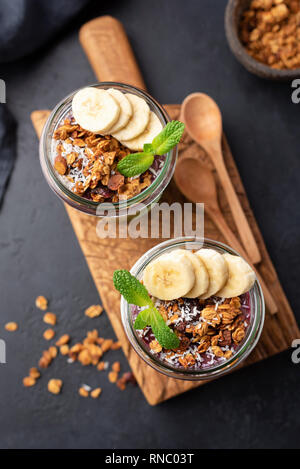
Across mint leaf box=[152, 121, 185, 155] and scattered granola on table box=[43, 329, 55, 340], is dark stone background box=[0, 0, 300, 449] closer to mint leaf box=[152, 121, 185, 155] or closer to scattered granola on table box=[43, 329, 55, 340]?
scattered granola on table box=[43, 329, 55, 340]

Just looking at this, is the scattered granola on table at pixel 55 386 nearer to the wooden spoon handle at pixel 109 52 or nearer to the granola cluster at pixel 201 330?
the granola cluster at pixel 201 330

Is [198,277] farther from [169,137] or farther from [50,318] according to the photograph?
[50,318]

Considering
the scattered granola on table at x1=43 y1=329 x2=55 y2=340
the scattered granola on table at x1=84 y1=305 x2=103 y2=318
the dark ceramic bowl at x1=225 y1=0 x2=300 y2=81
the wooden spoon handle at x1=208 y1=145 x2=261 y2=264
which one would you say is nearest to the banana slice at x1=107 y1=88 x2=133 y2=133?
the wooden spoon handle at x1=208 y1=145 x2=261 y2=264

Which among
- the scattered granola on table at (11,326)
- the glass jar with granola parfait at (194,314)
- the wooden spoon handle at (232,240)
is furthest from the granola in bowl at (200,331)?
the scattered granola on table at (11,326)

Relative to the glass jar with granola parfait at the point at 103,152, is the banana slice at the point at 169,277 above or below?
below

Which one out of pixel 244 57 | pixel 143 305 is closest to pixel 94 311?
pixel 143 305

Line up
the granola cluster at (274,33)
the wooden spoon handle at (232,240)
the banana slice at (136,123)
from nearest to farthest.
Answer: the banana slice at (136,123) → the wooden spoon handle at (232,240) → the granola cluster at (274,33)
